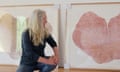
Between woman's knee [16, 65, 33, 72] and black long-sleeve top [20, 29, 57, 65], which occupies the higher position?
black long-sleeve top [20, 29, 57, 65]

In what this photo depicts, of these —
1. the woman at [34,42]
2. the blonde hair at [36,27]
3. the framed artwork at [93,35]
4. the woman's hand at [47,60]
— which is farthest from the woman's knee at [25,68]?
the framed artwork at [93,35]

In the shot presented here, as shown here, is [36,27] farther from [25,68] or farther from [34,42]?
[25,68]

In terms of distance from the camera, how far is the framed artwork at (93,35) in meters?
3.35

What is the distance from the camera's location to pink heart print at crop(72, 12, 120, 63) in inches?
132

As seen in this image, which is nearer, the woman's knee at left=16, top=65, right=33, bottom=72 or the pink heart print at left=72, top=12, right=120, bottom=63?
the woman's knee at left=16, top=65, right=33, bottom=72

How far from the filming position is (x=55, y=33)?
140 inches

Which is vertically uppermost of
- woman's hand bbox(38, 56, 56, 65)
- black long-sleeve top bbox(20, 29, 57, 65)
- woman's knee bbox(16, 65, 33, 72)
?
black long-sleeve top bbox(20, 29, 57, 65)

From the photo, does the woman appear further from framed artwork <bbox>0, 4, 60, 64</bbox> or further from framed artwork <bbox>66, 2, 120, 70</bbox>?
framed artwork <bbox>0, 4, 60, 64</bbox>

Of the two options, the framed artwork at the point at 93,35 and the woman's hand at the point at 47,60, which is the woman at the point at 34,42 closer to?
the woman's hand at the point at 47,60

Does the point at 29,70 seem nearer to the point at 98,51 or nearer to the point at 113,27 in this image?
the point at 98,51

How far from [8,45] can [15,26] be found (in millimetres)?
327

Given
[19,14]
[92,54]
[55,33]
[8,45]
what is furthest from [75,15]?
[8,45]

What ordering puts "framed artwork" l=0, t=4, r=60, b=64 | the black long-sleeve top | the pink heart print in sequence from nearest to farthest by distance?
the black long-sleeve top < the pink heart print < "framed artwork" l=0, t=4, r=60, b=64

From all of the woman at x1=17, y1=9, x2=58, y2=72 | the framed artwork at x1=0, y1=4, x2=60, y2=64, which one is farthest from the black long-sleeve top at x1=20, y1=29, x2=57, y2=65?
the framed artwork at x1=0, y1=4, x2=60, y2=64
